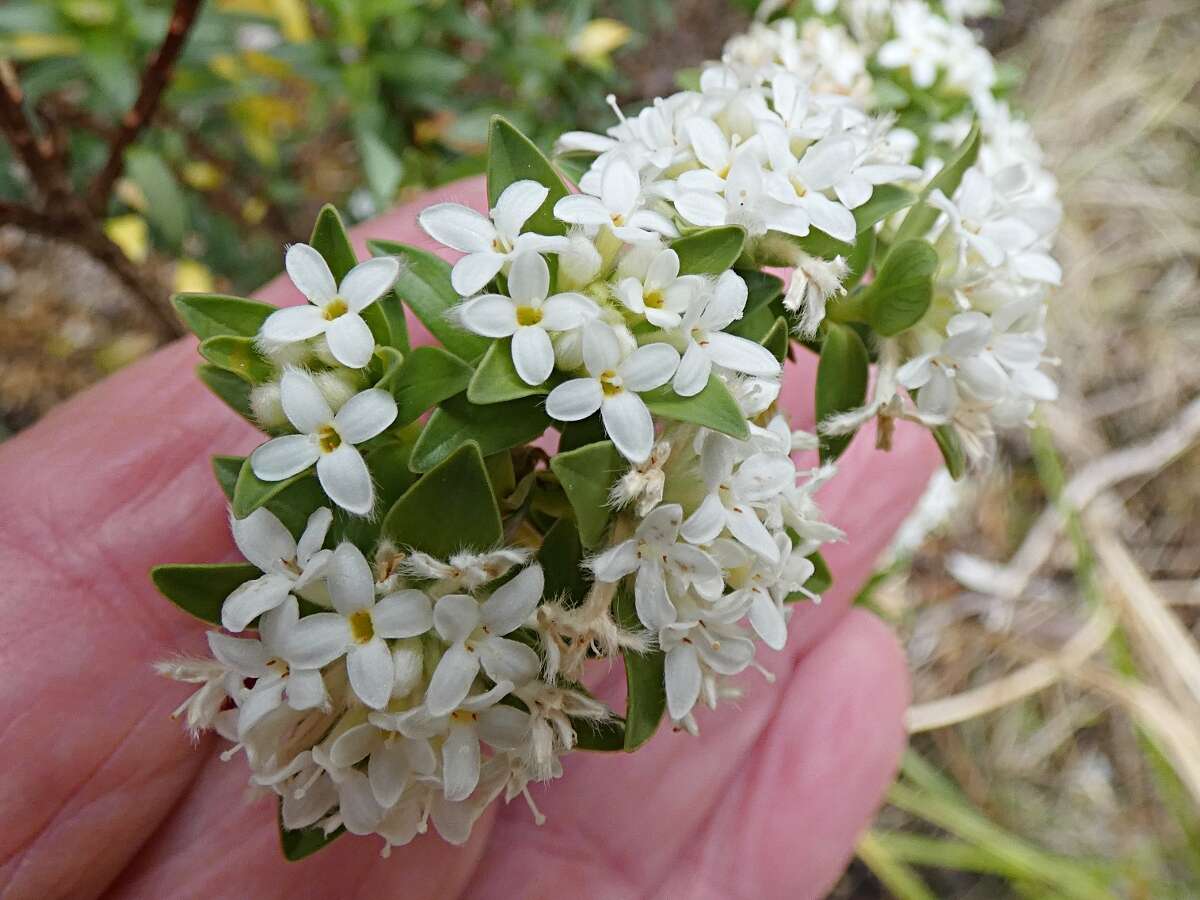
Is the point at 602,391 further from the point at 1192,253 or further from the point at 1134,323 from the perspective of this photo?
the point at 1192,253

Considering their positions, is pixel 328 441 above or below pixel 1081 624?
above

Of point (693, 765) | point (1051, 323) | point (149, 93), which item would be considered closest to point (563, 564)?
point (693, 765)

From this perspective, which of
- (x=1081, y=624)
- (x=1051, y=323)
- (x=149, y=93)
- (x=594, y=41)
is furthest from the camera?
(x=1051, y=323)

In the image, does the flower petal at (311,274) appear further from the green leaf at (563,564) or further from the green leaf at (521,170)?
the green leaf at (563,564)

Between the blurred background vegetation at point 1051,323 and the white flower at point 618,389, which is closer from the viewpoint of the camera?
the white flower at point 618,389

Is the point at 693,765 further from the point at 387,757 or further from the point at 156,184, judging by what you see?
the point at 156,184

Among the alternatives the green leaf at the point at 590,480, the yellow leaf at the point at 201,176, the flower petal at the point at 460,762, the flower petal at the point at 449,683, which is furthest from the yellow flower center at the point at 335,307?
the yellow leaf at the point at 201,176

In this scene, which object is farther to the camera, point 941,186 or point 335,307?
point 941,186
